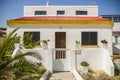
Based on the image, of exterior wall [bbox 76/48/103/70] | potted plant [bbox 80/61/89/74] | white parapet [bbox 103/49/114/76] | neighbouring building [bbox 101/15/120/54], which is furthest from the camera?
neighbouring building [bbox 101/15/120/54]

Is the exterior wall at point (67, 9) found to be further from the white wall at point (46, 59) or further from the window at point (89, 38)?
the white wall at point (46, 59)

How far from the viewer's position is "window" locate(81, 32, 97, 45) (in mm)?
20969

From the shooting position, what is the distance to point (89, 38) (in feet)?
69.0

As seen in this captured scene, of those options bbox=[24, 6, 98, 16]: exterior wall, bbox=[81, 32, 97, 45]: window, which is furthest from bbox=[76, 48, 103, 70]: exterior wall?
bbox=[24, 6, 98, 16]: exterior wall

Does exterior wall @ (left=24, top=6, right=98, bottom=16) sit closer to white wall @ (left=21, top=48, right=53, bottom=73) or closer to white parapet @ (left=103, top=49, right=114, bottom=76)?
white wall @ (left=21, top=48, right=53, bottom=73)

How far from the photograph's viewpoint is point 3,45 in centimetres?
1130

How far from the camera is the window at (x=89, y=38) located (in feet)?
68.8

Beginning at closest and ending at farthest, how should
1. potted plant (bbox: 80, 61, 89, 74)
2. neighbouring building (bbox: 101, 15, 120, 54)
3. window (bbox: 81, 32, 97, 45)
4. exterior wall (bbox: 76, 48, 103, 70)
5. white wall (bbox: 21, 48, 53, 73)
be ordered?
potted plant (bbox: 80, 61, 89, 74) < white wall (bbox: 21, 48, 53, 73) < exterior wall (bbox: 76, 48, 103, 70) < window (bbox: 81, 32, 97, 45) < neighbouring building (bbox: 101, 15, 120, 54)

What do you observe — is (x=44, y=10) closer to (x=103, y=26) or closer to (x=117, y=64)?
(x=103, y=26)

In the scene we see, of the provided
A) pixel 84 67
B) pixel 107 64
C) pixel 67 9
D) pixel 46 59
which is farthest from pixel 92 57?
pixel 67 9

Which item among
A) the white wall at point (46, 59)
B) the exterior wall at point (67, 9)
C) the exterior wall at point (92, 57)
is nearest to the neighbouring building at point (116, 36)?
the exterior wall at point (67, 9)

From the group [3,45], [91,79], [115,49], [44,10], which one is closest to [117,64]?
[91,79]

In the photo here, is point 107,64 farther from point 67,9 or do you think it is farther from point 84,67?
point 67,9

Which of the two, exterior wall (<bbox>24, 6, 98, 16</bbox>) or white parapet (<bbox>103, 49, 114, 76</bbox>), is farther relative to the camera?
exterior wall (<bbox>24, 6, 98, 16</bbox>)
